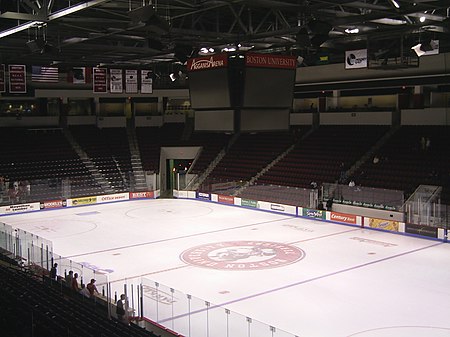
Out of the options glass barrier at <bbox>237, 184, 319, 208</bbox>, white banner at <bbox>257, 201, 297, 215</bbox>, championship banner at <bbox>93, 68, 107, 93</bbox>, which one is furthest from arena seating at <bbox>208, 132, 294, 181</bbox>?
championship banner at <bbox>93, 68, 107, 93</bbox>

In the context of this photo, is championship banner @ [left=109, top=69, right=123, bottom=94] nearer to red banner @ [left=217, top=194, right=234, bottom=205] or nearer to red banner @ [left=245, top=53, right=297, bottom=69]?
red banner @ [left=217, top=194, right=234, bottom=205]

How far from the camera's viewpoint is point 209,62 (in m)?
11.7

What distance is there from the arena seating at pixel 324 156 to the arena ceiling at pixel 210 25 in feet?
16.2

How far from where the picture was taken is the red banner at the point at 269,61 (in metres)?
11.2

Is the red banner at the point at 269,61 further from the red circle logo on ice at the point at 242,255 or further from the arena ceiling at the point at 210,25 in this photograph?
the red circle logo on ice at the point at 242,255

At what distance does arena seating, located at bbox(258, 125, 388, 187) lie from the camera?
2781cm

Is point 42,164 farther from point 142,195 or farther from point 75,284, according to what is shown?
point 75,284

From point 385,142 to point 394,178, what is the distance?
168 inches

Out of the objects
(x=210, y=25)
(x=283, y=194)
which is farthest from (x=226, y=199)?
(x=210, y=25)

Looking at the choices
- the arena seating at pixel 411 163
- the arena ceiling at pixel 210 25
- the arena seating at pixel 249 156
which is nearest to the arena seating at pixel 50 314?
the arena ceiling at pixel 210 25

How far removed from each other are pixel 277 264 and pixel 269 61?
7.53 meters

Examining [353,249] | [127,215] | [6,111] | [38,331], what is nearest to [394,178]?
[353,249]

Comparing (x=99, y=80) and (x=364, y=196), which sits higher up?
(x=99, y=80)

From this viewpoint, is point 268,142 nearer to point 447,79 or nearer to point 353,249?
point 447,79
